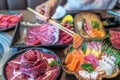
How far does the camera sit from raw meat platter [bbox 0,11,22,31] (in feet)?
4.04

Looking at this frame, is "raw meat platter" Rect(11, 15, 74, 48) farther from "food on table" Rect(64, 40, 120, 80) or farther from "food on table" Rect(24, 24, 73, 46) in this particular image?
"food on table" Rect(64, 40, 120, 80)

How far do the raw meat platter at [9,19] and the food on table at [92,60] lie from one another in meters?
0.49

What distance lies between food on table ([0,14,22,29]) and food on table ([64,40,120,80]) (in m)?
0.51

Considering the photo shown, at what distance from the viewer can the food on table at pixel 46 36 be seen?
41.1 inches

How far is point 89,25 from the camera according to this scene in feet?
3.74

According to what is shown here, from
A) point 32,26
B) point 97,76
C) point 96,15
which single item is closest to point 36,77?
point 97,76

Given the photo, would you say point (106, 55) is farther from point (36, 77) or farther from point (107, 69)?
point (36, 77)

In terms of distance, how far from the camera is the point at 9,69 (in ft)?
2.81

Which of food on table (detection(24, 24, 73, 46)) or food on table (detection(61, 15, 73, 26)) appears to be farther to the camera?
food on table (detection(61, 15, 73, 26))

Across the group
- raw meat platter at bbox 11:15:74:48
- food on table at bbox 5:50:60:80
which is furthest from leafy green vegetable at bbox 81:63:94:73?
raw meat platter at bbox 11:15:74:48

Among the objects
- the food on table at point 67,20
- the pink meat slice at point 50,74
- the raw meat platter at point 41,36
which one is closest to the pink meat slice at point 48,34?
the raw meat platter at point 41,36

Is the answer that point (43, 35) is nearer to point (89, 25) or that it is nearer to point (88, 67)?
point (89, 25)

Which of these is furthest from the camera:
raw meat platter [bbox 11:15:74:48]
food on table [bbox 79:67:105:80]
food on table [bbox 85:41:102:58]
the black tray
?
the black tray

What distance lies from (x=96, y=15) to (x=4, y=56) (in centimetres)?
57
